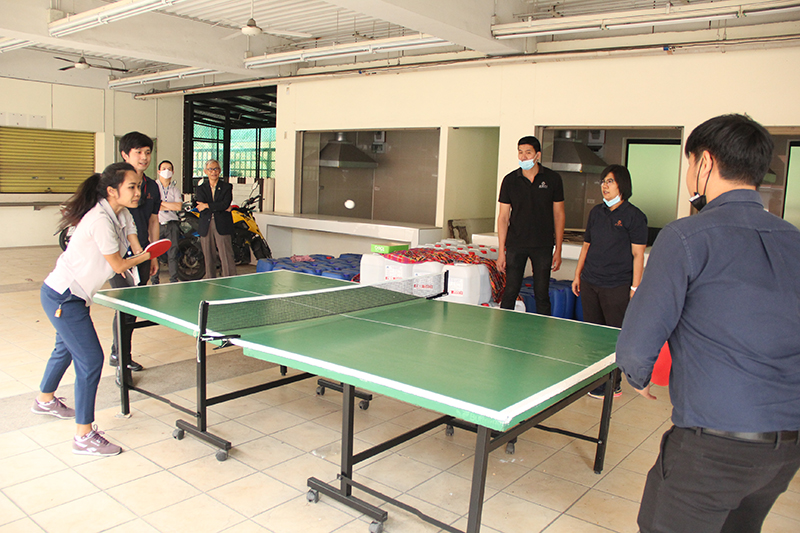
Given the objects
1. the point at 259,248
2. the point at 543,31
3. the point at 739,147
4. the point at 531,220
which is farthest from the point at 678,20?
the point at 259,248

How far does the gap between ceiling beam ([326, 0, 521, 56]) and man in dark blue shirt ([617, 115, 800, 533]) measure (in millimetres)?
4407

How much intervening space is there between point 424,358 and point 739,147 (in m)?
1.53

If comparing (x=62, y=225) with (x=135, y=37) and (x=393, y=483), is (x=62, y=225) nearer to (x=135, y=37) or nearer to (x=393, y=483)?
(x=393, y=483)

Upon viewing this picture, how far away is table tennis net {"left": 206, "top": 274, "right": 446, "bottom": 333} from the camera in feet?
10.7

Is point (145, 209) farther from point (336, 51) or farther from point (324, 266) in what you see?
point (336, 51)

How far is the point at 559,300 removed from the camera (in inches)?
241

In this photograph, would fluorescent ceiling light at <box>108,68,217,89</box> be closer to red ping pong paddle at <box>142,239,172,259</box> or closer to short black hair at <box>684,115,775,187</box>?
red ping pong paddle at <box>142,239,172,259</box>

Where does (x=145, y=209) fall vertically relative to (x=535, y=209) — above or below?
below

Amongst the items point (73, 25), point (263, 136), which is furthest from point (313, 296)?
point (263, 136)

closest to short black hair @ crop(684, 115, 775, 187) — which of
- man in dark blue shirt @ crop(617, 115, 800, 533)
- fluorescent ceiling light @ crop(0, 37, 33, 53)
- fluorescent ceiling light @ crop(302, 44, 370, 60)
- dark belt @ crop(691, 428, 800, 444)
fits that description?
man in dark blue shirt @ crop(617, 115, 800, 533)

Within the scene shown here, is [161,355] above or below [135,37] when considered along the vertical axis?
below

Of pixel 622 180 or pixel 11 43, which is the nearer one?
pixel 622 180

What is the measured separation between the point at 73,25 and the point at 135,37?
1187 millimetres

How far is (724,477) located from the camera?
1612 mm
